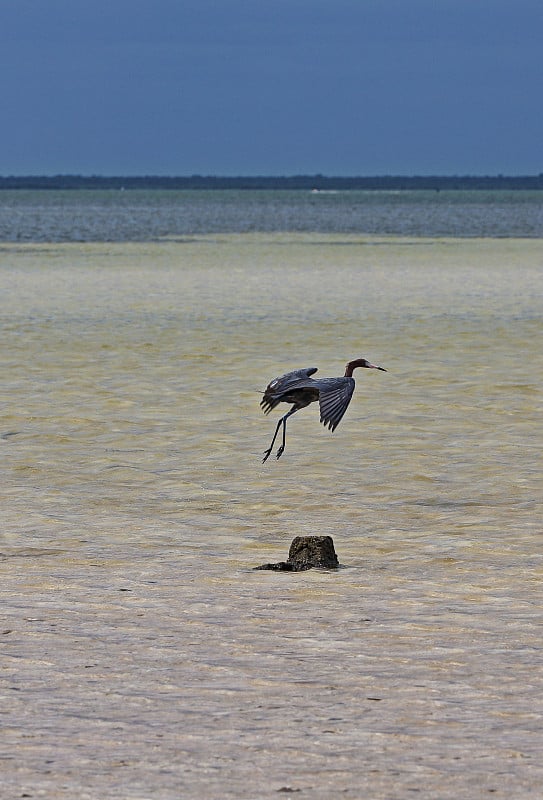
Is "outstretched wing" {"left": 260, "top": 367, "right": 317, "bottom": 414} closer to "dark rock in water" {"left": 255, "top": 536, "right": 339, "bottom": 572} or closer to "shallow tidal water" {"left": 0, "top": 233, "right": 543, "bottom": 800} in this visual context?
"shallow tidal water" {"left": 0, "top": 233, "right": 543, "bottom": 800}

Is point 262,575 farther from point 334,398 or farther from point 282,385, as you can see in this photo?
point 282,385

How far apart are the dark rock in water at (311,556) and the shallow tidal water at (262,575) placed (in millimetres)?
84

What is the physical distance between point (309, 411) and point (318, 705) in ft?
32.3

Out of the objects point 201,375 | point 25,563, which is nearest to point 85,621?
point 25,563

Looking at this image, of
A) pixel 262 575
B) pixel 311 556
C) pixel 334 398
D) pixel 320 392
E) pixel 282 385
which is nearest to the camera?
pixel 262 575

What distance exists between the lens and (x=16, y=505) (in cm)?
1109

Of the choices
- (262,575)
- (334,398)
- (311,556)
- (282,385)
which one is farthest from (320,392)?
(262,575)

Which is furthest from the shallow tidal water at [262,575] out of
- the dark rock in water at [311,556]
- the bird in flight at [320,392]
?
the bird in flight at [320,392]

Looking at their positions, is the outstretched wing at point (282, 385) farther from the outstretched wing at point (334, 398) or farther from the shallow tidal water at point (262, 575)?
the shallow tidal water at point (262, 575)

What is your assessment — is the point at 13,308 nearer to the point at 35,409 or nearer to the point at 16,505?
the point at 35,409

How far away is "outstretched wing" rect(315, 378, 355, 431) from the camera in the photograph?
9281 mm

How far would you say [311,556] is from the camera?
29.8 ft

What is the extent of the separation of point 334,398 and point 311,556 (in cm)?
104

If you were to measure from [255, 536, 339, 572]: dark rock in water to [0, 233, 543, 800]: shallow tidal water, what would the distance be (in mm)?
84
